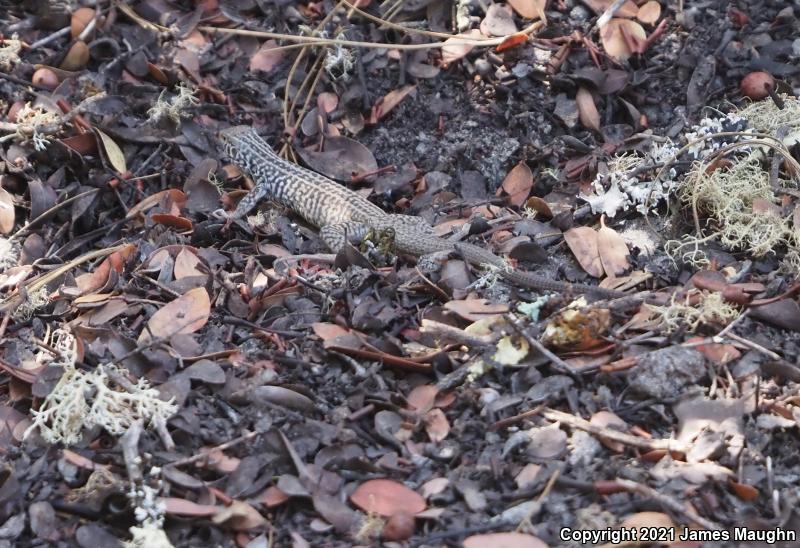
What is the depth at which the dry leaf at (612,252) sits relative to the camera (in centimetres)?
478

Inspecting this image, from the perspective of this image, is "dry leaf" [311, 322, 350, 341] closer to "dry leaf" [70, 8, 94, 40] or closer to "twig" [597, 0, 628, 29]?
"twig" [597, 0, 628, 29]

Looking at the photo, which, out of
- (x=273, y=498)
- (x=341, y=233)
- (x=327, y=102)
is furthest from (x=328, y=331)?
(x=327, y=102)

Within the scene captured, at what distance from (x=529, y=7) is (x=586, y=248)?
2089 mm

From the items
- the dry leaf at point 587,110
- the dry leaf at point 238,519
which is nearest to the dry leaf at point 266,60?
the dry leaf at point 587,110

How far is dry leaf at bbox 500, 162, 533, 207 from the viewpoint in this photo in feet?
18.4

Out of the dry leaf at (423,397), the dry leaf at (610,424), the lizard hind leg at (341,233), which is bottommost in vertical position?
the lizard hind leg at (341,233)

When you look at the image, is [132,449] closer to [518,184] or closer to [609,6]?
[518,184]

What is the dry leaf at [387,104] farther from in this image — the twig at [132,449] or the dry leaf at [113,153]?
the twig at [132,449]

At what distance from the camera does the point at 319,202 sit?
5.99m

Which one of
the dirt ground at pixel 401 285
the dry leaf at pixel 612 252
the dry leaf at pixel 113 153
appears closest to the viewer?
the dirt ground at pixel 401 285

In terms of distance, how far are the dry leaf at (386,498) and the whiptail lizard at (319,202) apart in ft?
5.68

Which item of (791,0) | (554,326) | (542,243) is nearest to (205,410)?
(554,326)

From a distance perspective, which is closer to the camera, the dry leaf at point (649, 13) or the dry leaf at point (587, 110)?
the dry leaf at point (587, 110)

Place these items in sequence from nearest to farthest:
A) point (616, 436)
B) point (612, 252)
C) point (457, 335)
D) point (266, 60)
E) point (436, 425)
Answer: point (616, 436), point (436, 425), point (457, 335), point (612, 252), point (266, 60)
